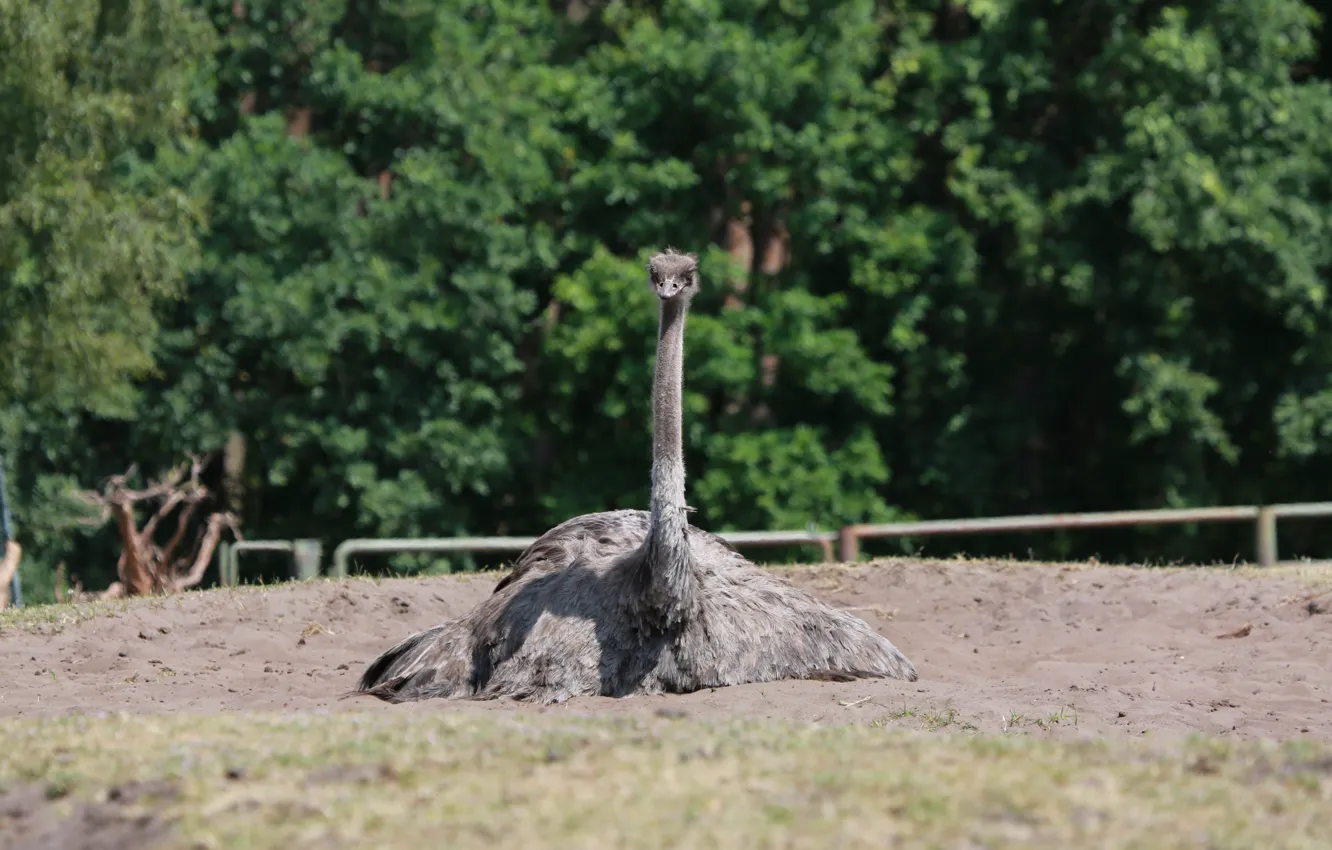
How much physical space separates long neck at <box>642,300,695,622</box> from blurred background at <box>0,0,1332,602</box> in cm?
1278

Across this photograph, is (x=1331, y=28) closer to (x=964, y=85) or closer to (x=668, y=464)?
(x=964, y=85)

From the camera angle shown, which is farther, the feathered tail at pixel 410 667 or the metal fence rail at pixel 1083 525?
the metal fence rail at pixel 1083 525

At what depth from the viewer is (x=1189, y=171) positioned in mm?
21359

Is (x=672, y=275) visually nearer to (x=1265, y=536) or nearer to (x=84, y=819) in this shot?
(x=84, y=819)

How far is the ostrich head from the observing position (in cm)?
894

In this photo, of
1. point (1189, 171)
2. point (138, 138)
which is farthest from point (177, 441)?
point (1189, 171)

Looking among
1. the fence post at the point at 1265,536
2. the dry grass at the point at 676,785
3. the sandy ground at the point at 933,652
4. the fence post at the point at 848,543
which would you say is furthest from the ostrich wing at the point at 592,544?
the fence post at the point at 1265,536

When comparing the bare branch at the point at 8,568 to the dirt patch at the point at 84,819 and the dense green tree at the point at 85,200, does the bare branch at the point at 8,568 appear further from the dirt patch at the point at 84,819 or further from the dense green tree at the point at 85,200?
the dirt patch at the point at 84,819

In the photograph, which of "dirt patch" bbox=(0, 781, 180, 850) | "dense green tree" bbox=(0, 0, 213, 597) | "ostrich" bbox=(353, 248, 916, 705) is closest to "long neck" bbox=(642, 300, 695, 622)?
"ostrich" bbox=(353, 248, 916, 705)

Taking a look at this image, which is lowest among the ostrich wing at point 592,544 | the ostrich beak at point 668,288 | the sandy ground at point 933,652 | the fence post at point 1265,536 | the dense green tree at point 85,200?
the sandy ground at point 933,652

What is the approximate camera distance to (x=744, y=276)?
23.3m

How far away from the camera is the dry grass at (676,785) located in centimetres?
490

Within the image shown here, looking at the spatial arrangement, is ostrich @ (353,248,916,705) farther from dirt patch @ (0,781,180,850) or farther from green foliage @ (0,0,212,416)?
green foliage @ (0,0,212,416)

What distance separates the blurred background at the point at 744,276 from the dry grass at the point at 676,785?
1540cm
